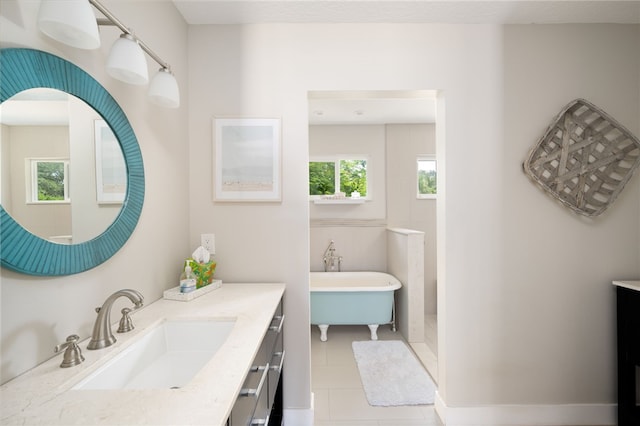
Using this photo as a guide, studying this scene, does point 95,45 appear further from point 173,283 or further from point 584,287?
point 584,287

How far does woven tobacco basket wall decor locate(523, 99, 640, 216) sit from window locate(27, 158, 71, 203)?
2.31 metres

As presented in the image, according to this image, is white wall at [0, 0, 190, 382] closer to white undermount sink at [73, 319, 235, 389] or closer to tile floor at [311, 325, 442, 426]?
white undermount sink at [73, 319, 235, 389]

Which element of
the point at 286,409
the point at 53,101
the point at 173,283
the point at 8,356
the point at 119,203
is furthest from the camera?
the point at 286,409

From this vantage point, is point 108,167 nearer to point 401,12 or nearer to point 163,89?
point 163,89

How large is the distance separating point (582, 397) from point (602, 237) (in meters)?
1.03

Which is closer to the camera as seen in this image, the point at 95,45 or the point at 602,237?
the point at 95,45

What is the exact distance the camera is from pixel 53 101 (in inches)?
36.2

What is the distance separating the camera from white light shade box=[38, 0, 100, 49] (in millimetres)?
765

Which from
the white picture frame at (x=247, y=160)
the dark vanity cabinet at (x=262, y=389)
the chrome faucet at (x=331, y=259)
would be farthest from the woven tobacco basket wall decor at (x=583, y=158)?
the chrome faucet at (x=331, y=259)

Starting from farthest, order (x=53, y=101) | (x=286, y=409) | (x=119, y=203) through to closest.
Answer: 1. (x=286, y=409)
2. (x=119, y=203)
3. (x=53, y=101)

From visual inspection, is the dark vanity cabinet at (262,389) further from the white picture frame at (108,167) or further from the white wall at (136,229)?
the white picture frame at (108,167)

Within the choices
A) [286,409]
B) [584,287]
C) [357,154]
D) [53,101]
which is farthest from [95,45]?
[357,154]

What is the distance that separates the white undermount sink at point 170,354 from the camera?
1.02m

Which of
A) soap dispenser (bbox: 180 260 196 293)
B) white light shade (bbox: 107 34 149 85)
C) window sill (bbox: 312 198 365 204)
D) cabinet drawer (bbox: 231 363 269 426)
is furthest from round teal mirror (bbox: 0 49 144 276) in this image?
window sill (bbox: 312 198 365 204)
